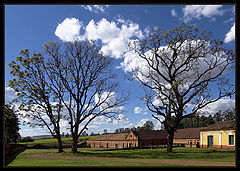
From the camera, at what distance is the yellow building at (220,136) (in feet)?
108

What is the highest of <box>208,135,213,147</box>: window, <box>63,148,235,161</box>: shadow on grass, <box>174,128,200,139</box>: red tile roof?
<box>63,148,235,161</box>: shadow on grass

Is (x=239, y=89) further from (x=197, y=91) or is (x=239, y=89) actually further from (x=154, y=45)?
(x=154, y=45)

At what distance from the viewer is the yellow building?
32938mm

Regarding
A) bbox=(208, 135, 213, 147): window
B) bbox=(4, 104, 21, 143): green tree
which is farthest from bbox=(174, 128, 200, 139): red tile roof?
bbox=(4, 104, 21, 143): green tree

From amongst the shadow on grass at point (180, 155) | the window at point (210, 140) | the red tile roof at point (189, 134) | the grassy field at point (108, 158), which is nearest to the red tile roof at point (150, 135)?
the red tile roof at point (189, 134)

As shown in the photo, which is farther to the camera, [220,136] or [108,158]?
[220,136]

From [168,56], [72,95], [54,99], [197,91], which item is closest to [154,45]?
[168,56]

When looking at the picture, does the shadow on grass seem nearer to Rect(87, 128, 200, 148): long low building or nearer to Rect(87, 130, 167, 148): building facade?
Rect(87, 128, 200, 148): long low building

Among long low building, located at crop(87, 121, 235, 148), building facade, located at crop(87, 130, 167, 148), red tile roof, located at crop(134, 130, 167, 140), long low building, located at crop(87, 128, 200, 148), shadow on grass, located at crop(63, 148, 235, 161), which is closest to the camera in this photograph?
shadow on grass, located at crop(63, 148, 235, 161)

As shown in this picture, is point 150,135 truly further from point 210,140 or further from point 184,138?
point 210,140

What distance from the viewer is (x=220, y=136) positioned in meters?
35.0

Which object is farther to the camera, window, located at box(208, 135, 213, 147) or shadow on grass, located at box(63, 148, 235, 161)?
window, located at box(208, 135, 213, 147)

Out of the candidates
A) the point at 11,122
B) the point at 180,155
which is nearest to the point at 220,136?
the point at 180,155

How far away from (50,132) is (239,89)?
2681cm
